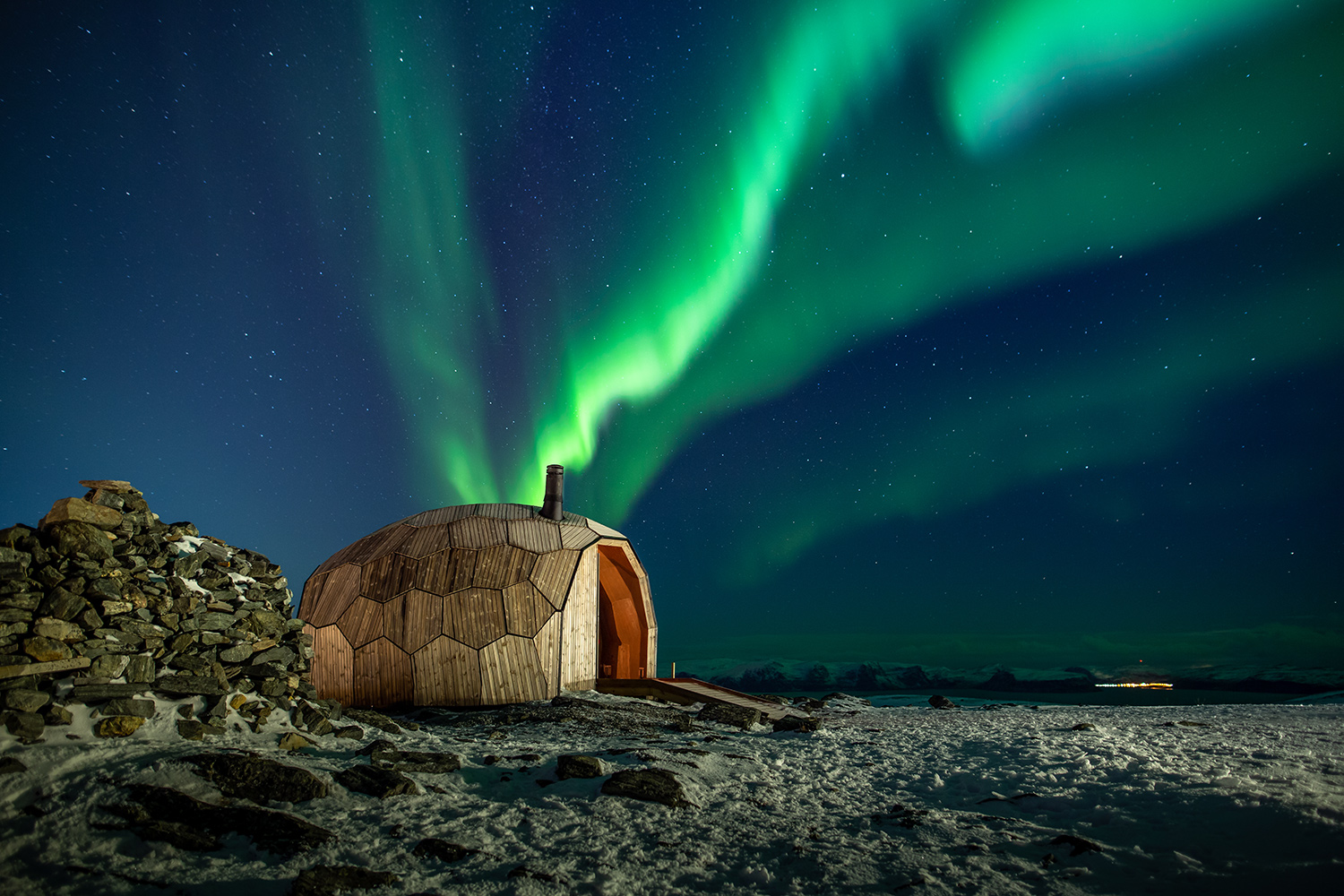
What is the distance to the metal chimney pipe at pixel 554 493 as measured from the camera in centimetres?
1495

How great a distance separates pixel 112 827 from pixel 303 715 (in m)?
2.81

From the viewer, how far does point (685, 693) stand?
12617 mm

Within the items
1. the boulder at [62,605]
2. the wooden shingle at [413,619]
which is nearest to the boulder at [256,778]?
the boulder at [62,605]

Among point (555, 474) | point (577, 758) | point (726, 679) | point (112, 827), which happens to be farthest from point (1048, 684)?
point (112, 827)

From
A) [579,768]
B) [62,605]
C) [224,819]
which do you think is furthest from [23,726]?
[579,768]

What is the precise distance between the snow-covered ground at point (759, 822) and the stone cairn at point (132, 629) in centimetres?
22

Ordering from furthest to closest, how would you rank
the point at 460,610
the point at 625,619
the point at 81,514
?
the point at 625,619 → the point at 460,610 → the point at 81,514

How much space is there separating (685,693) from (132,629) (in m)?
9.13

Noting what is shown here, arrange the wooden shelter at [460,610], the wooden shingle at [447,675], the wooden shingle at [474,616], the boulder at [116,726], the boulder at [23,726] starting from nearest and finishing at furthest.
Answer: the boulder at [23,726]
the boulder at [116,726]
the wooden shingle at [447,675]
the wooden shelter at [460,610]
the wooden shingle at [474,616]

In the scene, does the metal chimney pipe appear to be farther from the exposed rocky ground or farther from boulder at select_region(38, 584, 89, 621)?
boulder at select_region(38, 584, 89, 621)

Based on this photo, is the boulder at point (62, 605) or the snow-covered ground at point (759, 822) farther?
the boulder at point (62, 605)

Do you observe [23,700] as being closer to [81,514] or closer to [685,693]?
[81,514]

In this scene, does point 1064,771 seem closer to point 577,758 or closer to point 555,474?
point 577,758

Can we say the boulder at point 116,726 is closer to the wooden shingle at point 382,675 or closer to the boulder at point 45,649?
the boulder at point 45,649
